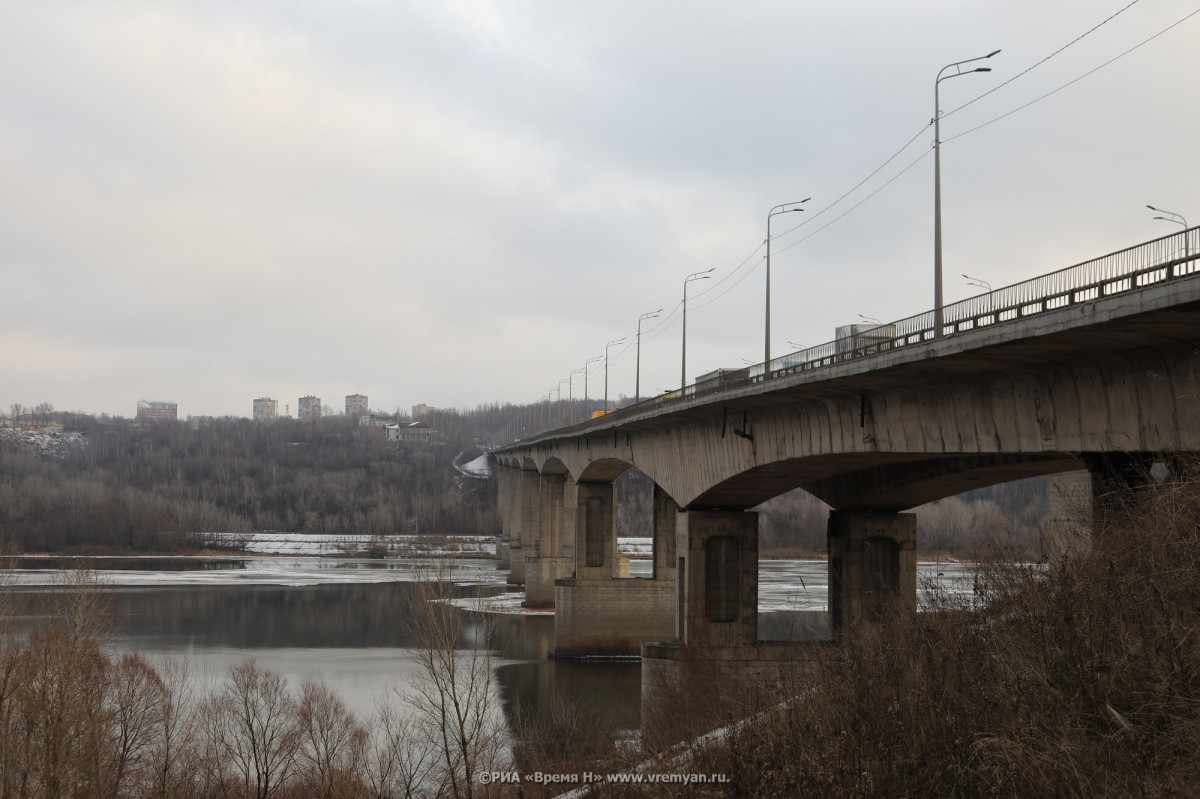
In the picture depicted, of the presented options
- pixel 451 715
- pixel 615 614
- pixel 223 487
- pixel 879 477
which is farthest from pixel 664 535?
pixel 223 487

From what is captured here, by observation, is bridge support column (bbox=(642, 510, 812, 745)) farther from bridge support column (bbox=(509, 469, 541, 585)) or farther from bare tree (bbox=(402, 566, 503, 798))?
bridge support column (bbox=(509, 469, 541, 585))

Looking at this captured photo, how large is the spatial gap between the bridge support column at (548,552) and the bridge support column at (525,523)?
157 inches

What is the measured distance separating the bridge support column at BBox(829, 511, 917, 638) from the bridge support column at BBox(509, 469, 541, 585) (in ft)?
158

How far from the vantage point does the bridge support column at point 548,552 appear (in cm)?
6619

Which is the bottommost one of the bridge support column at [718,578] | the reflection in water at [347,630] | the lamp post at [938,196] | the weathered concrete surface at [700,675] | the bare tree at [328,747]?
the reflection in water at [347,630]

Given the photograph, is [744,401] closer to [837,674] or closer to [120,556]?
[837,674]

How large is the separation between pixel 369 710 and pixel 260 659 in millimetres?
12344

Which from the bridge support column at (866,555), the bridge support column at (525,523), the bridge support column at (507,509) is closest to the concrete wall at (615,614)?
the bridge support column at (866,555)

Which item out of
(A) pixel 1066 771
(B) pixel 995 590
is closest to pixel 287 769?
(B) pixel 995 590

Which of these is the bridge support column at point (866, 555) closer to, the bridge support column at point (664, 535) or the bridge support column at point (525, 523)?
the bridge support column at point (664, 535)

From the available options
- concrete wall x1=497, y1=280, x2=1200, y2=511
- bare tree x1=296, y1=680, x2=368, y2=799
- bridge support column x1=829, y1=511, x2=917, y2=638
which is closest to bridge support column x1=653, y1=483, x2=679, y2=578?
concrete wall x1=497, y1=280, x2=1200, y2=511

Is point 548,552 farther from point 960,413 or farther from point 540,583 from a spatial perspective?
point 960,413

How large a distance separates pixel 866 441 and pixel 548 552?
52756 millimetres

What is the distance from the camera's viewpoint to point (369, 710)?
31.4 metres
